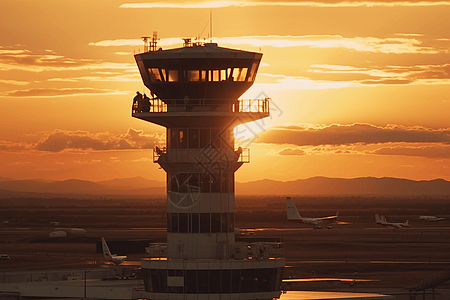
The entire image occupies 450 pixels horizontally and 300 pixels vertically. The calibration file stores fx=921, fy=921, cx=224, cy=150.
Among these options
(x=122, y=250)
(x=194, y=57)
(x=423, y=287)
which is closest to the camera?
(x=194, y=57)

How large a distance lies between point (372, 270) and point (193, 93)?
90.2 m

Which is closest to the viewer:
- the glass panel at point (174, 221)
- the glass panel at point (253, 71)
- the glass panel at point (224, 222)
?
the glass panel at point (253, 71)

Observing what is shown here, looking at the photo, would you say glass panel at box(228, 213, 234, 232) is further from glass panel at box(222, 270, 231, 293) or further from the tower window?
the tower window

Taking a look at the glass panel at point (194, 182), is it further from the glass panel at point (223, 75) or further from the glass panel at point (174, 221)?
the glass panel at point (223, 75)

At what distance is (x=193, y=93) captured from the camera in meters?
47.2

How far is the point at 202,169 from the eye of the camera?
47688mm

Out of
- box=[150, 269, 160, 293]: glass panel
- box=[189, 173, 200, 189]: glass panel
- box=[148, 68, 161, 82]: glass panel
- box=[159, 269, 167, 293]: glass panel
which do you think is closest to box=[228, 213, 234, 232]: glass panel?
box=[189, 173, 200, 189]: glass panel

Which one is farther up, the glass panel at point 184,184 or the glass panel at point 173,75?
the glass panel at point 173,75

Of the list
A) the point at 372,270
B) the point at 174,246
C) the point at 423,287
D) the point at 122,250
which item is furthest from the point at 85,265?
the point at 174,246

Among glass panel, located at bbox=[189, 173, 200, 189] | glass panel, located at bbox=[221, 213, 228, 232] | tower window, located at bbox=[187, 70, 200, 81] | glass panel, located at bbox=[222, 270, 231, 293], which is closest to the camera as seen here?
glass panel, located at bbox=[222, 270, 231, 293]

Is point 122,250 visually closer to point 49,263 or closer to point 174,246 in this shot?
point 49,263

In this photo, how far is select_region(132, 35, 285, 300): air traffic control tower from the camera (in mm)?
46219

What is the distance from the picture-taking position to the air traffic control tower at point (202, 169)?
152 ft

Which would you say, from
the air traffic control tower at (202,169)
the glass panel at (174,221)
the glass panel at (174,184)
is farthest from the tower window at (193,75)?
the glass panel at (174,221)
